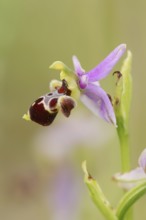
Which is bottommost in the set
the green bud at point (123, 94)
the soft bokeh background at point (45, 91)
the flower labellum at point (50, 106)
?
the soft bokeh background at point (45, 91)

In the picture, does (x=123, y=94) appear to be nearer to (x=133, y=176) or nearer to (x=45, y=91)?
(x=133, y=176)

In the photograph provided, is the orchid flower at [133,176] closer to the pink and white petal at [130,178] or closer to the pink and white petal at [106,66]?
the pink and white petal at [130,178]

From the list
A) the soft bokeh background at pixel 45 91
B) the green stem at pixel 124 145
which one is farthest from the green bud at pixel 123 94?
the soft bokeh background at pixel 45 91

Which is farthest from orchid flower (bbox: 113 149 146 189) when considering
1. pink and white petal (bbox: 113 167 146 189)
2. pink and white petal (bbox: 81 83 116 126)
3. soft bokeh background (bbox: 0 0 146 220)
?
soft bokeh background (bbox: 0 0 146 220)

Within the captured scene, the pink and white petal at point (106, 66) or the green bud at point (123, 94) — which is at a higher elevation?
the pink and white petal at point (106, 66)

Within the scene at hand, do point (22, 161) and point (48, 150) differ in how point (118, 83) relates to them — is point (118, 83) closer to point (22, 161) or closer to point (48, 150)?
point (48, 150)

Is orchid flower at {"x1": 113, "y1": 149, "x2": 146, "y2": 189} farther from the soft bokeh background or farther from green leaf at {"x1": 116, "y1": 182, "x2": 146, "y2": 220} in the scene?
the soft bokeh background
